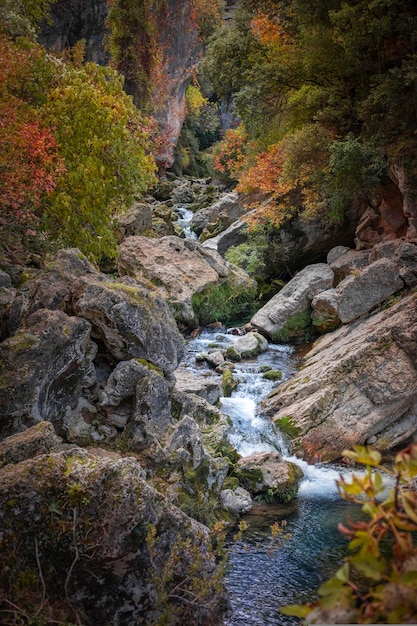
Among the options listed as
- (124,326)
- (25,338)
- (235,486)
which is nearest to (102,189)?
(124,326)

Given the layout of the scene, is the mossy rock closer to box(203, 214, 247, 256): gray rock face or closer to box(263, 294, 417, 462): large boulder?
box(263, 294, 417, 462): large boulder

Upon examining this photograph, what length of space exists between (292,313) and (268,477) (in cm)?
Result: 987

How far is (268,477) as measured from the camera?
10305mm

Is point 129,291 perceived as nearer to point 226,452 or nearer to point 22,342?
point 22,342

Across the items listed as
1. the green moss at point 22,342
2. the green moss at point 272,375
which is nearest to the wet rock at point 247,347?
the green moss at point 272,375

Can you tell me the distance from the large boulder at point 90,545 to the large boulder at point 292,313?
14482 mm

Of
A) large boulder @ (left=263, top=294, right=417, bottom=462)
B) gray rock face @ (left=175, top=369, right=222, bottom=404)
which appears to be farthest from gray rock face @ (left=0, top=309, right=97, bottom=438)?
large boulder @ (left=263, top=294, right=417, bottom=462)

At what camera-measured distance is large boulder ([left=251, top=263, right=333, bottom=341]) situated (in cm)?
1922

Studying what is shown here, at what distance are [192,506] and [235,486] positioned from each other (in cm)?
245

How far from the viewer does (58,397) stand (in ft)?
24.1

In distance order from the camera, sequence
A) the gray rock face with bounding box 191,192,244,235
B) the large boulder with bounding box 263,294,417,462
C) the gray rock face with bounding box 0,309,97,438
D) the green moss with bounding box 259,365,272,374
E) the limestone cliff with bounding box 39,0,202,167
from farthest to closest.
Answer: the limestone cliff with bounding box 39,0,202,167, the gray rock face with bounding box 191,192,244,235, the green moss with bounding box 259,365,272,374, the large boulder with bounding box 263,294,417,462, the gray rock face with bounding box 0,309,97,438

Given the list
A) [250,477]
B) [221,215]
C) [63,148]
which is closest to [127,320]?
[250,477]

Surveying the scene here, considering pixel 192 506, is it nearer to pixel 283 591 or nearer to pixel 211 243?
pixel 283 591

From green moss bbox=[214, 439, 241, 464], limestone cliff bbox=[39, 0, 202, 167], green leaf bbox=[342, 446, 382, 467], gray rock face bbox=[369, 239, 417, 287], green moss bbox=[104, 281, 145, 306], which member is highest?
limestone cliff bbox=[39, 0, 202, 167]
